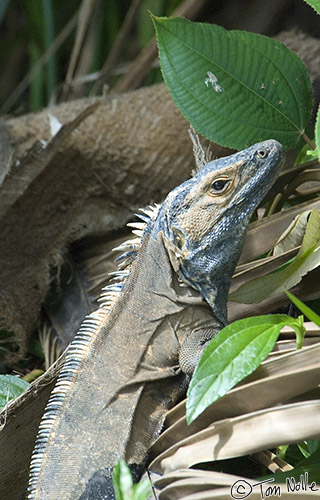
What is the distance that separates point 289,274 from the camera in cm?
194

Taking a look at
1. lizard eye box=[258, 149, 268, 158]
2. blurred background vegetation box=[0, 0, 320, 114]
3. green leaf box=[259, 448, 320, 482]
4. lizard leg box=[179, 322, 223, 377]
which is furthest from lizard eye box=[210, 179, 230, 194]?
blurred background vegetation box=[0, 0, 320, 114]

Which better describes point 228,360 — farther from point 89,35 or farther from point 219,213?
point 89,35

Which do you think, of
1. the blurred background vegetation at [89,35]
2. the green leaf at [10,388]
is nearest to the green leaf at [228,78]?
the green leaf at [10,388]

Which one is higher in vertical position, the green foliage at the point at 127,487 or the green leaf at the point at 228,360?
the green leaf at the point at 228,360

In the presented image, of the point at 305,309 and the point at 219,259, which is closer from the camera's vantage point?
the point at 305,309

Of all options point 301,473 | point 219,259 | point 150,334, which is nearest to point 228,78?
point 219,259

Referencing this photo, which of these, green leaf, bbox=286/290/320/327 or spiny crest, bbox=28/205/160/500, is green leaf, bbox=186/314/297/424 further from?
spiny crest, bbox=28/205/160/500

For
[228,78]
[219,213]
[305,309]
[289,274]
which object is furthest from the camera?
[228,78]

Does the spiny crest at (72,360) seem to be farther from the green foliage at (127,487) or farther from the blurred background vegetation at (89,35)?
the blurred background vegetation at (89,35)

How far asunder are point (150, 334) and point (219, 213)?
447mm

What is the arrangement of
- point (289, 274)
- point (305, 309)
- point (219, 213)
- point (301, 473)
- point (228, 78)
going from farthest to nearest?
point (228, 78)
point (219, 213)
point (289, 274)
point (301, 473)
point (305, 309)

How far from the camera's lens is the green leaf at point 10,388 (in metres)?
2.22

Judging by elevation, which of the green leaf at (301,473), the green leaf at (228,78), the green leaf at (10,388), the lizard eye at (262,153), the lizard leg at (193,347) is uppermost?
the green leaf at (228,78)

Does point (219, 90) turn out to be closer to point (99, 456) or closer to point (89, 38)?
point (99, 456)
